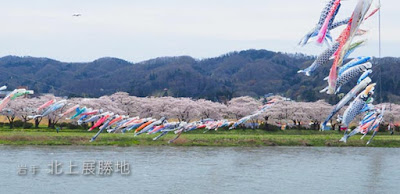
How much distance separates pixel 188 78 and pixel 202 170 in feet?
399

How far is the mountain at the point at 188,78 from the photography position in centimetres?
13062

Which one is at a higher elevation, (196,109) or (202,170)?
(196,109)

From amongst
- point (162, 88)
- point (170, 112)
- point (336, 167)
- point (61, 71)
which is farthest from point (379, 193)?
point (61, 71)

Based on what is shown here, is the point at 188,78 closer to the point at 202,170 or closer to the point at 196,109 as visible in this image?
the point at 196,109

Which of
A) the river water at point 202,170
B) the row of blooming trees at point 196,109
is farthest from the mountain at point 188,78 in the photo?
the river water at point 202,170

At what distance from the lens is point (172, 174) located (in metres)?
29.4

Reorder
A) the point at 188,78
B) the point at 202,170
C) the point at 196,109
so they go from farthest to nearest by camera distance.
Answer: the point at 188,78, the point at 196,109, the point at 202,170

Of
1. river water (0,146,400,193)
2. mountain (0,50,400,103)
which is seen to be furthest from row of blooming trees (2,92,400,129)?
mountain (0,50,400,103)

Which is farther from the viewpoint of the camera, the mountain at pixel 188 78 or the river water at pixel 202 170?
the mountain at pixel 188 78

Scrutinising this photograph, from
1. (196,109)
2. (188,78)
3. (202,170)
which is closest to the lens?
(202,170)

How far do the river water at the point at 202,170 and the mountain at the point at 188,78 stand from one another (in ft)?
260

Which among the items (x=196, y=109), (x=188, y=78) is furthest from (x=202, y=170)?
(x=188, y=78)

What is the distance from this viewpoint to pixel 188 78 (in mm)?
152125

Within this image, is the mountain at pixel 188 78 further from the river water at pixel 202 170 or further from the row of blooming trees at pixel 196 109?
the river water at pixel 202 170
